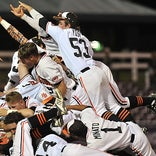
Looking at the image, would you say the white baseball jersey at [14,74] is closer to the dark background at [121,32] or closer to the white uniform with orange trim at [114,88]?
the white uniform with orange trim at [114,88]

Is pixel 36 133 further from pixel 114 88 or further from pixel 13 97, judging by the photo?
pixel 114 88

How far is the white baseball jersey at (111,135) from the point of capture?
8.50m

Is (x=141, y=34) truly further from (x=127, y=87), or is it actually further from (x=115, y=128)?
(x=115, y=128)

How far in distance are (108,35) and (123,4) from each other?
166 centimetres

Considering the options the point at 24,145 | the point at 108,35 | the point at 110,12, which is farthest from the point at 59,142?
the point at 108,35

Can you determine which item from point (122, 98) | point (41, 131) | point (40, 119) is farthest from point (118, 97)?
point (40, 119)

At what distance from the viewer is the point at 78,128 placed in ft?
27.2

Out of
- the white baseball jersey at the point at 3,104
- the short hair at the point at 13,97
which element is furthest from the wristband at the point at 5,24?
the short hair at the point at 13,97

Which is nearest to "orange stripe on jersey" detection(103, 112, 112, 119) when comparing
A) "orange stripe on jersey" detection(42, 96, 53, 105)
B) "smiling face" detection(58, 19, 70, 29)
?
"orange stripe on jersey" detection(42, 96, 53, 105)

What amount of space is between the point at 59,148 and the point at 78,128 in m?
0.47

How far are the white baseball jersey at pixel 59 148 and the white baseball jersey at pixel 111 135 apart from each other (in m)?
0.47

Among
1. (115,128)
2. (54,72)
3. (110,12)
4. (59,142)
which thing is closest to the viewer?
(59,142)

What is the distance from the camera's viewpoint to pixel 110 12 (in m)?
29.6

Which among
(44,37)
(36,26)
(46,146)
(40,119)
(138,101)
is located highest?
(36,26)
